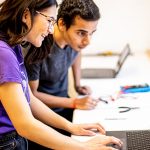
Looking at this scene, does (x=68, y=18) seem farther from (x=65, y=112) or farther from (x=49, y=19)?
(x=65, y=112)

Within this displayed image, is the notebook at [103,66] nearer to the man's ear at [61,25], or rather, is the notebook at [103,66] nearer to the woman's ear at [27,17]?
the man's ear at [61,25]

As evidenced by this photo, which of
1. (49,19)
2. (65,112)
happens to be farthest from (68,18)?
(65,112)

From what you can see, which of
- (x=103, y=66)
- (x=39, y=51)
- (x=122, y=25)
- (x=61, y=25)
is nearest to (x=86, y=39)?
(x=61, y=25)

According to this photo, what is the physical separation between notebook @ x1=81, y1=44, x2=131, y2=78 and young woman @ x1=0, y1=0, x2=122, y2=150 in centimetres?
90

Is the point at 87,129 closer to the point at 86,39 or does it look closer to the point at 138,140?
the point at 138,140

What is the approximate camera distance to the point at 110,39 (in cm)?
276

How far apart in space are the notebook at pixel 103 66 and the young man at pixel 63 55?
0.96ft

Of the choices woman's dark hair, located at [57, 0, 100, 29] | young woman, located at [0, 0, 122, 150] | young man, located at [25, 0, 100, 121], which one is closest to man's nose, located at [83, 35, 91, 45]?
young man, located at [25, 0, 100, 121]

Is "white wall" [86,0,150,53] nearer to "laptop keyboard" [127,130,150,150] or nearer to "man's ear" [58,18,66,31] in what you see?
"man's ear" [58,18,66,31]

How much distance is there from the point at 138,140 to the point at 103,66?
1.27 metres

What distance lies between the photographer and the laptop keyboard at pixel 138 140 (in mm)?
1084

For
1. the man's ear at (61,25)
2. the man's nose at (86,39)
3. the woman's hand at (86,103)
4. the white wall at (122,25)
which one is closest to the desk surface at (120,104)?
the woman's hand at (86,103)

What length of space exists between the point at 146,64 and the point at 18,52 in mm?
1390

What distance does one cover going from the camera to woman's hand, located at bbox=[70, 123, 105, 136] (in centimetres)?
124
